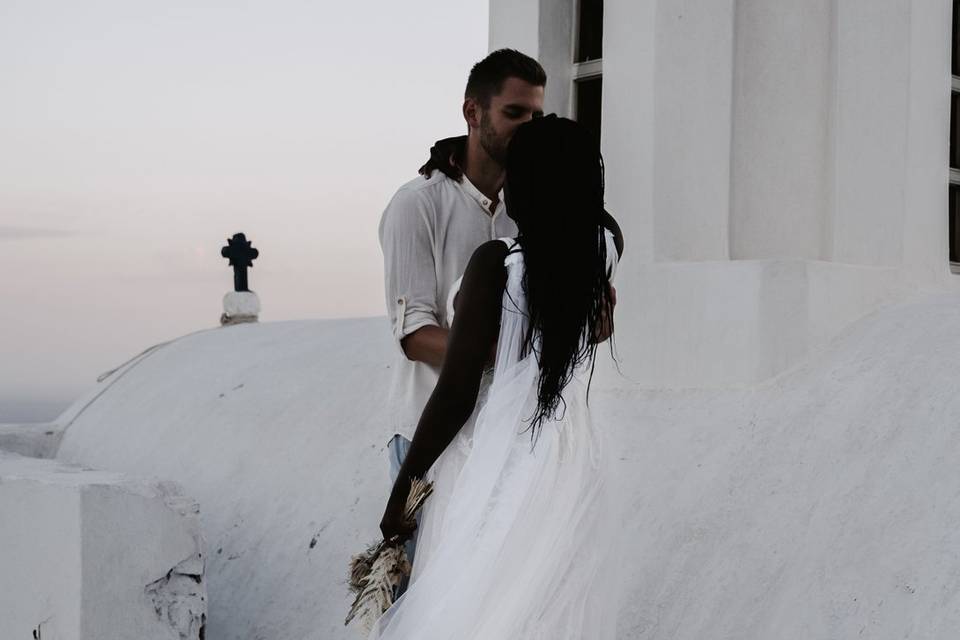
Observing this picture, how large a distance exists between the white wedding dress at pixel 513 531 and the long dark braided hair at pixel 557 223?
5cm

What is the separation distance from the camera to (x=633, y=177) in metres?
4.82

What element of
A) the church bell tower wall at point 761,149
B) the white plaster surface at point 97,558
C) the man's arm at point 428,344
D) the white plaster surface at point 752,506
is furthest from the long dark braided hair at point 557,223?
the white plaster surface at point 97,558

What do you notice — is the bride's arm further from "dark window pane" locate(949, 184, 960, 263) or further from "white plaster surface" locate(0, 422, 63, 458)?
"white plaster surface" locate(0, 422, 63, 458)

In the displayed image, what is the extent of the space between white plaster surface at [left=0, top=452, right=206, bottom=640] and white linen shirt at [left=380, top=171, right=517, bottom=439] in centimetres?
234

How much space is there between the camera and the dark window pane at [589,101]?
5.23 metres

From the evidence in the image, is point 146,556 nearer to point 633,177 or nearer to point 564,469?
point 633,177

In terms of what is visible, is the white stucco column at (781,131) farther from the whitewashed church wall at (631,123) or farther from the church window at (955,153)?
the church window at (955,153)

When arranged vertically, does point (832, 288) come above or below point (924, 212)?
below

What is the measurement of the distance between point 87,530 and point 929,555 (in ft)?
10.4

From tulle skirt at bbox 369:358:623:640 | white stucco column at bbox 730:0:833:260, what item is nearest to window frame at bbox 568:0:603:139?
white stucco column at bbox 730:0:833:260

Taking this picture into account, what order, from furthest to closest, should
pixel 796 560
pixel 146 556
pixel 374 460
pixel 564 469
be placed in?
pixel 374 460 < pixel 146 556 < pixel 796 560 < pixel 564 469

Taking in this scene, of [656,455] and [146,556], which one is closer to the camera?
[656,455]

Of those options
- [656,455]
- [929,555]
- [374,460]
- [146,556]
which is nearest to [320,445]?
[374,460]

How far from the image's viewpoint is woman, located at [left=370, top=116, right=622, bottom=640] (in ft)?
7.67
